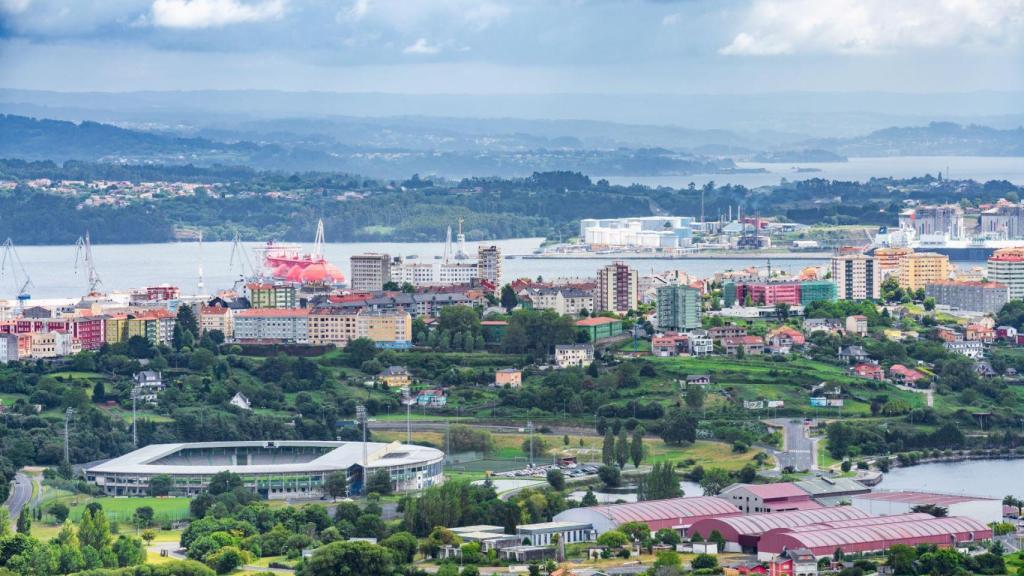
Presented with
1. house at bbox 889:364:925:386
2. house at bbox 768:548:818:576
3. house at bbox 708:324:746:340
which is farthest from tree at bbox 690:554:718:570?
house at bbox 708:324:746:340

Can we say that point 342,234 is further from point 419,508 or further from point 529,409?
point 419,508

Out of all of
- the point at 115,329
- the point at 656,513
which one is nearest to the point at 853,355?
the point at 115,329

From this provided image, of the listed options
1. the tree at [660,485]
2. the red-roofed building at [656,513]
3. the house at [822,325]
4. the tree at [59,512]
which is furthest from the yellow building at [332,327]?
the red-roofed building at [656,513]

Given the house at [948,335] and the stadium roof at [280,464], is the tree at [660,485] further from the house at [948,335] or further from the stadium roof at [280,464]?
the house at [948,335]

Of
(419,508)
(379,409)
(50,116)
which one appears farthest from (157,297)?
(50,116)

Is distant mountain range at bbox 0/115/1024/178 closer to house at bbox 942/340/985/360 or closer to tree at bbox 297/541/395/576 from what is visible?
house at bbox 942/340/985/360
